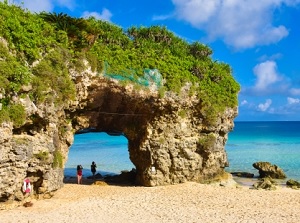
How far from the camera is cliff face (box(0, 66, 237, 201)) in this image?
18.5 m

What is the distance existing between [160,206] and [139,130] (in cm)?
837

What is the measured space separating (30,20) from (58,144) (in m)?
7.53

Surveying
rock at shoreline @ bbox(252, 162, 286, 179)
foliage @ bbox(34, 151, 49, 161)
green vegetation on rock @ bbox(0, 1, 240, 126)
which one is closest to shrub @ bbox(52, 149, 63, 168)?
foliage @ bbox(34, 151, 49, 161)

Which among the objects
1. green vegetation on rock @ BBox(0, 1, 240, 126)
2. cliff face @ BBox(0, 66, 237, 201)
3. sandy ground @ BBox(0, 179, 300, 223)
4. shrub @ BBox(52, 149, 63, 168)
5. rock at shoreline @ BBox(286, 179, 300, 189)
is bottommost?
sandy ground @ BBox(0, 179, 300, 223)

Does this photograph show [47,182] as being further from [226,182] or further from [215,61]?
[215,61]

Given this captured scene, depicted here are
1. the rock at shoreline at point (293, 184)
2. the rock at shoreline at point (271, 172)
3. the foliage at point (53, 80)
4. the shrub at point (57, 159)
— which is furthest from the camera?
the rock at shoreline at point (271, 172)

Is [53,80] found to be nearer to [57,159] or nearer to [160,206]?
[57,159]

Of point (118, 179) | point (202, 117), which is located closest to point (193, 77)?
point (202, 117)

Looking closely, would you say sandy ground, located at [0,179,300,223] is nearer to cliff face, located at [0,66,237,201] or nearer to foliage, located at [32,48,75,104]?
cliff face, located at [0,66,237,201]

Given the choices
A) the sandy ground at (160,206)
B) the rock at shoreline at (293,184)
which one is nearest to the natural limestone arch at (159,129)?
the sandy ground at (160,206)

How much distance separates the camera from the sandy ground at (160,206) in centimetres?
1566

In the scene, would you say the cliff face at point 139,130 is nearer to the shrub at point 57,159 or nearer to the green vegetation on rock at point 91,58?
the shrub at point 57,159

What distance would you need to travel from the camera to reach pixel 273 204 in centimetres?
1877

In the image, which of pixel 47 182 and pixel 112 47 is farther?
pixel 112 47
